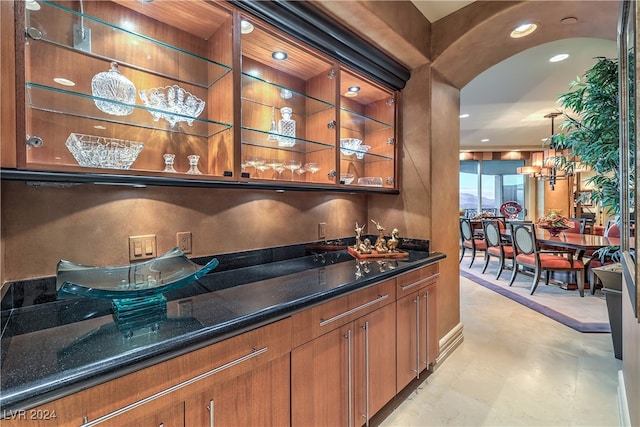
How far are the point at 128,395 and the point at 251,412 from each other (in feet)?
1.57

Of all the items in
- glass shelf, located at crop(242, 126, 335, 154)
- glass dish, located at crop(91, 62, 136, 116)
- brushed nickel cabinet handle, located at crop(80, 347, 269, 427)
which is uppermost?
glass dish, located at crop(91, 62, 136, 116)

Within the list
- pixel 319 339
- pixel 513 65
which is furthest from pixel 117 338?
pixel 513 65

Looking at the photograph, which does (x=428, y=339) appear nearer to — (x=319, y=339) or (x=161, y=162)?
(x=319, y=339)

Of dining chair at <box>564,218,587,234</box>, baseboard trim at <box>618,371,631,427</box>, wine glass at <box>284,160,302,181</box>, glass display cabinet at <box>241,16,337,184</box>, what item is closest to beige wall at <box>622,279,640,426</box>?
baseboard trim at <box>618,371,631,427</box>

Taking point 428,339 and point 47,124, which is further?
point 428,339

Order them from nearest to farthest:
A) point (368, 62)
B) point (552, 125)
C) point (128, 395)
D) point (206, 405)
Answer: point (128, 395), point (206, 405), point (368, 62), point (552, 125)

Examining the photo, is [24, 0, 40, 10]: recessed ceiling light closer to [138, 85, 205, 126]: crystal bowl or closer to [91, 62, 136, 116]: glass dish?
[91, 62, 136, 116]: glass dish

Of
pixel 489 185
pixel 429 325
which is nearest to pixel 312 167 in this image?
pixel 429 325

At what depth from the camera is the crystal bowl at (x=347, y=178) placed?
2318mm

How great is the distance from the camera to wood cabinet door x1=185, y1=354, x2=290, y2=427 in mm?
1011

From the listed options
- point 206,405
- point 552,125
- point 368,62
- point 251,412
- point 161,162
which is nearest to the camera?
point 206,405

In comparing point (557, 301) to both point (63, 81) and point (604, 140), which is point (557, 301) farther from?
point (63, 81)

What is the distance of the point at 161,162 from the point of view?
5.21ft

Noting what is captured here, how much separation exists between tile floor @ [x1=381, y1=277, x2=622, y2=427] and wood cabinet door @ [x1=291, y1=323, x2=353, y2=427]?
1.89 feet
